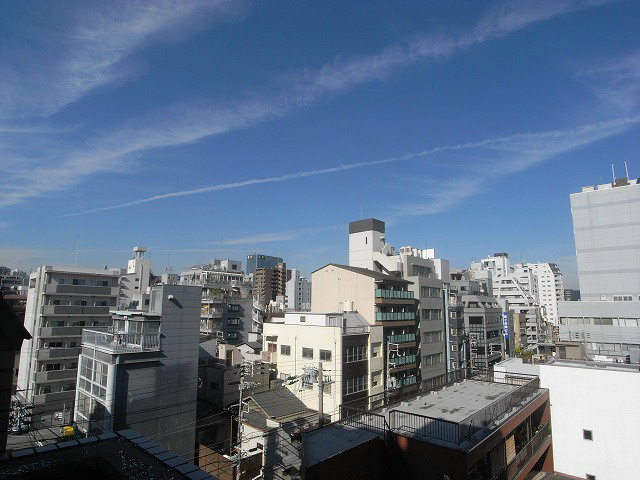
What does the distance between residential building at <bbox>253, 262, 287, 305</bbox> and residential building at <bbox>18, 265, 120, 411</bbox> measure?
114m

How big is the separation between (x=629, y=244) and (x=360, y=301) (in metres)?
42.0

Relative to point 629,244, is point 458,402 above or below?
below

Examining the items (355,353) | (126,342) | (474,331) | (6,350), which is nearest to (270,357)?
(355,353)

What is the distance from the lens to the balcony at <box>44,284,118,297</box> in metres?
51.9

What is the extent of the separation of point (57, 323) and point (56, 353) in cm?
378

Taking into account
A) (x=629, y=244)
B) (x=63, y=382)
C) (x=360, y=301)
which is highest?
(x=629, y=244)

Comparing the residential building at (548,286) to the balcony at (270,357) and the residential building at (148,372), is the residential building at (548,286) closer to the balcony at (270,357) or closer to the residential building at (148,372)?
the balcony at (270,357)

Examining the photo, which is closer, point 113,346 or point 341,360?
point 113,346

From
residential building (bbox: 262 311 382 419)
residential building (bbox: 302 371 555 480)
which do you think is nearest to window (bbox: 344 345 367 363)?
residential building (bbox: 262 311 382 419)

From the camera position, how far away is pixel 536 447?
925 inches

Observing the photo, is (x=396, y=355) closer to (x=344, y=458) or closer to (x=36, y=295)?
(x=344, y=458)

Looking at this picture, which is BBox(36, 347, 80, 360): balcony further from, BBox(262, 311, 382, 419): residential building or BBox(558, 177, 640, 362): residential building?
BBox(558, 177, 640, 362): residential building

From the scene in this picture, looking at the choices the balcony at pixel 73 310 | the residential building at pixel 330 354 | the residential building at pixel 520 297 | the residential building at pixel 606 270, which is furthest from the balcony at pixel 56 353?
the residential building at pixel 520 297

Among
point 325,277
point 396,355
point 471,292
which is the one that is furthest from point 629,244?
point 325,277
